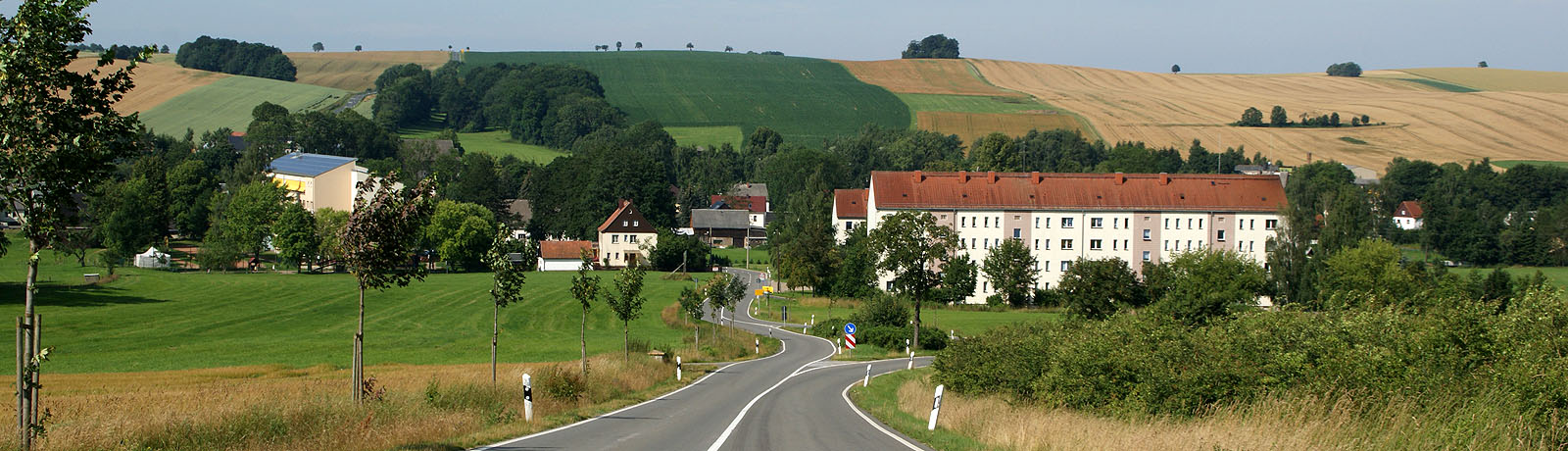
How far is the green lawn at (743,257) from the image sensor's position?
11681 cm

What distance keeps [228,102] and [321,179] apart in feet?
210

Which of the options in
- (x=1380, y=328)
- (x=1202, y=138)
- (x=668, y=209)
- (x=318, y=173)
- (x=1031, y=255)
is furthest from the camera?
(x=1202, y=138)

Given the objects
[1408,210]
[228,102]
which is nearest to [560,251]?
[228,102]

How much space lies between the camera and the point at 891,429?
2142cm

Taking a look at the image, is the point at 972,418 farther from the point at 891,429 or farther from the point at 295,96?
the point at 295,96

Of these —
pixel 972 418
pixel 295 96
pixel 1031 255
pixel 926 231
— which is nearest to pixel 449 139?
pixel 295 96

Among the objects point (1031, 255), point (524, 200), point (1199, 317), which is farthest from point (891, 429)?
point (524, 200)

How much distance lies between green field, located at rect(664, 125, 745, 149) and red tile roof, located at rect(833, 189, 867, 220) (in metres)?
65.2

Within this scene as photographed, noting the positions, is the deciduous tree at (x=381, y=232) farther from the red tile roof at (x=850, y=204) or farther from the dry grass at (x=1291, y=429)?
the red tile roof at (x=850, y=204)

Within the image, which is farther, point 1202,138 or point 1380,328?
point 1202,138

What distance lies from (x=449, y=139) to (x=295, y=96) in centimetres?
3309

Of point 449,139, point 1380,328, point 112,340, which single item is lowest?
point 112,340

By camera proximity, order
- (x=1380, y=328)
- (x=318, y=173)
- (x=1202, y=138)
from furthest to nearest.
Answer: (x=1202, y=138)
(x=318, y=173)
(x=1380, y=328)

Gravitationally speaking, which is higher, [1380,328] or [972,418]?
[1380,328]
